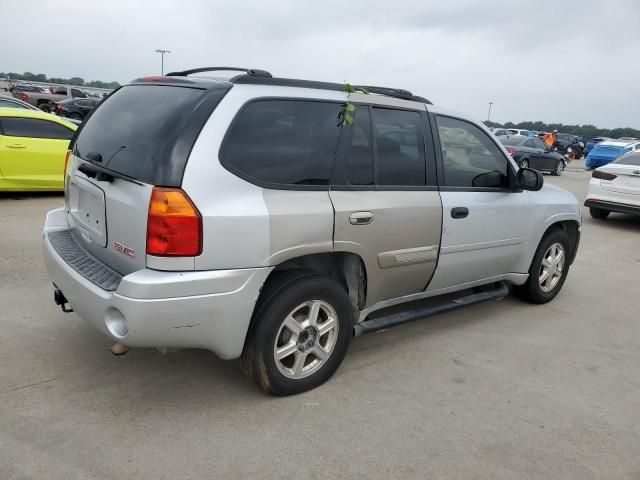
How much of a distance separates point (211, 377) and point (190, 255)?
110 centimetres

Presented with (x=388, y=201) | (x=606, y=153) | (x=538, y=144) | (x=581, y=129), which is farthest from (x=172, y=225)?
(x=581, y=129)

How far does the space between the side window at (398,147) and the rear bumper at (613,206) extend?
7535mm

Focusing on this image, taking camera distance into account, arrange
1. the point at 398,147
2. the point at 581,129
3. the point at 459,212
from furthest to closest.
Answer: the point at 581,129
the point at 459,212
the point at 398,147

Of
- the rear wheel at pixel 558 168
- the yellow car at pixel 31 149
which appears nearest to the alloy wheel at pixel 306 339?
the yellow car at pixel 31 149

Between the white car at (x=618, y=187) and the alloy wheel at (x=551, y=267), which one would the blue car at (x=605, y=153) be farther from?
the alloy wheel at (x=551, y=267)

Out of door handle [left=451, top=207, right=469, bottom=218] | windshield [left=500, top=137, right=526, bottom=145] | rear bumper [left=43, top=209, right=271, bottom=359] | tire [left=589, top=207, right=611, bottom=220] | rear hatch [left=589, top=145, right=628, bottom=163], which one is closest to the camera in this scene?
rear bumper [left=43, top=209, right=271, bottom=359]

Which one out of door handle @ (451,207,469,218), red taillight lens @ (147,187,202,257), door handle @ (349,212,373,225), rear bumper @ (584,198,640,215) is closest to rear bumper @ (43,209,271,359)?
red taillight lens @ (147,187,202,257)

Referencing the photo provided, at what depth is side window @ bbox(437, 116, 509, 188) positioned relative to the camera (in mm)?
3916

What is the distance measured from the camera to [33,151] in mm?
8305

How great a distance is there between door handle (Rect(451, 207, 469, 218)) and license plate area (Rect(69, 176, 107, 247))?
2.29m

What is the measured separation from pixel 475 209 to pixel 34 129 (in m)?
7.33

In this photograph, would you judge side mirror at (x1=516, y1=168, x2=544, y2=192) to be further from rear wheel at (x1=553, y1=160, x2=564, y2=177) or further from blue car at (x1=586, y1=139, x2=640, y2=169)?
blue car at (x1=586, y1=139, x2=640, y2=169)

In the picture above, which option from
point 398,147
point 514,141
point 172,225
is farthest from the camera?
point 514,141

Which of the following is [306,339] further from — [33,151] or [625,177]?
[625,177]
